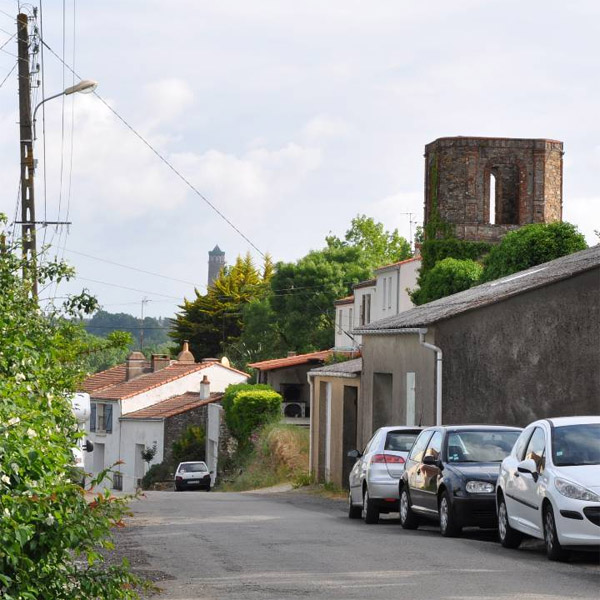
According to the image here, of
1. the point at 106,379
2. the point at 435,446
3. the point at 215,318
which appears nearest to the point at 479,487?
the point at 435,446

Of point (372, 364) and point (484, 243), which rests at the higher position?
point (484, 243)

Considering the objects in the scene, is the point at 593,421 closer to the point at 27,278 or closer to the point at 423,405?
the point at 27,278

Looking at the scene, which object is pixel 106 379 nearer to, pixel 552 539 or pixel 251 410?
pixel 251 410

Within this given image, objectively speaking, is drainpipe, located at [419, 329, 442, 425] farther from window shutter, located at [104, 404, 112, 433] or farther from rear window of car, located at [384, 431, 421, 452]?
window shutter, located at [104, 404, 112, 433]

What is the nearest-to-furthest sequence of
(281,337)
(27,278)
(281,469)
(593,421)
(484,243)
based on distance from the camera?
1. (593,421)
2. (27,278)
3. (281,469)
4. (484,243)
5. (281,337)

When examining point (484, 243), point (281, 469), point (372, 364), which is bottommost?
point (281, 469)

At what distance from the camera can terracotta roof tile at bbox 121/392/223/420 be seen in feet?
219

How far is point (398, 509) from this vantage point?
2188 cm

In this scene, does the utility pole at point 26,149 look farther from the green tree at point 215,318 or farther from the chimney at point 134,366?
the green tree at point 215,318

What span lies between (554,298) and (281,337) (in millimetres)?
65612

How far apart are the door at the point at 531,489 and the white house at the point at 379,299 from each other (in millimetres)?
50135

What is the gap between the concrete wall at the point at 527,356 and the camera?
27078mm

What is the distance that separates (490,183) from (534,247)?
1316 cm

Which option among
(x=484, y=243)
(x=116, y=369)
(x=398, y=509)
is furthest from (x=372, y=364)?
(x=116, y=369)
